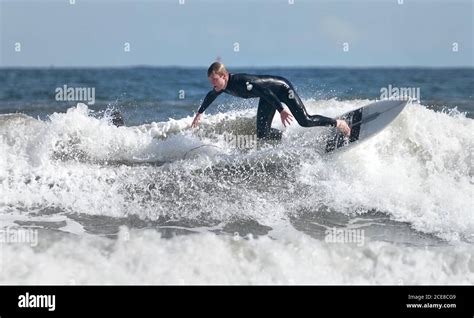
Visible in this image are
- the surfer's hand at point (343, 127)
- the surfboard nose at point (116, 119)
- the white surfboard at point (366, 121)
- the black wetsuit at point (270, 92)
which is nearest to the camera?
the black wetsuit at point (270, 92)

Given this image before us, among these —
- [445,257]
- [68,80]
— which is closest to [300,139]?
[445,257]

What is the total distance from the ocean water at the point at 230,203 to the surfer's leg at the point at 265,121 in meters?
0.22

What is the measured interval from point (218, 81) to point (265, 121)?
3.57ft

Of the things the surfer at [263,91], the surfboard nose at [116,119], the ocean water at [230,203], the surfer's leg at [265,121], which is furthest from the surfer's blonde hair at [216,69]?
the surfboard nose at [116,119]

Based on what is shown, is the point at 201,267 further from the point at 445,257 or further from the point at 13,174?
the point at 13,174

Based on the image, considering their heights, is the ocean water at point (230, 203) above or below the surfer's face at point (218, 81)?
below

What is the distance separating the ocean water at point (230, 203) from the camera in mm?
5793

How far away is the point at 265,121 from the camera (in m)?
8.63

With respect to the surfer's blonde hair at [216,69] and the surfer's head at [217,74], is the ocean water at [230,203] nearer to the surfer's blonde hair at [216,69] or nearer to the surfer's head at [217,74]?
the surfer's head at [217,74]

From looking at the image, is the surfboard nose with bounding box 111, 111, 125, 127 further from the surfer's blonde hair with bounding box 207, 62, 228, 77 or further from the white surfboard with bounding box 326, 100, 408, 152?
the white surfboard with bounding box 326, 100, 408, 152

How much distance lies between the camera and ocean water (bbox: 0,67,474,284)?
579 centimetres
